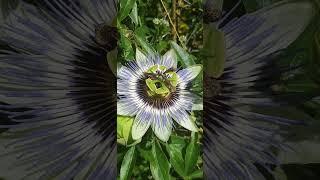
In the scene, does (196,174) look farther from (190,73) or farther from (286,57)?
(286,57)

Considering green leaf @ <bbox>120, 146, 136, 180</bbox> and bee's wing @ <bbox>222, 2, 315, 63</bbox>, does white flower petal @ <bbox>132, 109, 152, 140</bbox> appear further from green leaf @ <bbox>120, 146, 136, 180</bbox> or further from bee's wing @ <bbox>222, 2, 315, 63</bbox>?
bee's wing @ <bbox>222, 2, 315, 63</bbox>

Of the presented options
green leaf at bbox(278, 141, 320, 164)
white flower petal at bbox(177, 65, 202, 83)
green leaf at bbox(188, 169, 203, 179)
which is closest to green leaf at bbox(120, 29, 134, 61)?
white flower petal at bbox(177, 65, 202, 83)

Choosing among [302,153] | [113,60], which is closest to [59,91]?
[113,60]

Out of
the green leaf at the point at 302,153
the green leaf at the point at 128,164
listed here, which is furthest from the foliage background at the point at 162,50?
the green leaf at the point at 302,153

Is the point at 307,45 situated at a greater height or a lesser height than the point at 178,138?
greater

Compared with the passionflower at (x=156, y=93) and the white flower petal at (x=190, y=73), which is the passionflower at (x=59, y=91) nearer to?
the passionflower at (x=156, y=93)

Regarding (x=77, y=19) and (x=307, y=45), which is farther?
(x=307, y=45)

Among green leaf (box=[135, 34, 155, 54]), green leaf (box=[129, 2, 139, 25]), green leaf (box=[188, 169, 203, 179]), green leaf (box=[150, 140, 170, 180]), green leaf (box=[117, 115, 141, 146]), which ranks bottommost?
green leaf (box=[188, 169, 203, 179])

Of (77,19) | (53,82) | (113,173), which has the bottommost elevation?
(113,173)

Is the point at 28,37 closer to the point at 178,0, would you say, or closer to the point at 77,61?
the point at 77,61

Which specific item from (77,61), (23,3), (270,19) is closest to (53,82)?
(77,61)
